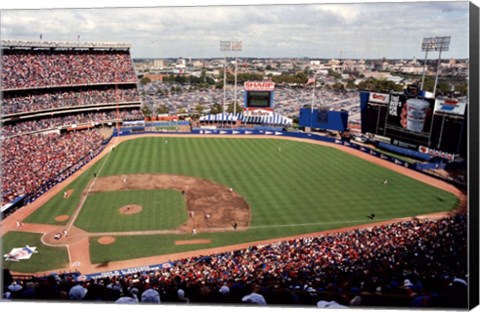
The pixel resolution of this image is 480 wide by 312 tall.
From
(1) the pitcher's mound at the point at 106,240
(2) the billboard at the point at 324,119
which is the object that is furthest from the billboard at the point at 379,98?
(1) the pitcher's mound at the point at 106,240

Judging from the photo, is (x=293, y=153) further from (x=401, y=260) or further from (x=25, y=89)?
(x=25, y=89)

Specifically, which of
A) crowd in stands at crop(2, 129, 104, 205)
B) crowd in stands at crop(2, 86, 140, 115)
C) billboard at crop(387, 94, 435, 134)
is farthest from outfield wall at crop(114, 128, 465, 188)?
crowd in stands at crop(2, 129, 104, 205)

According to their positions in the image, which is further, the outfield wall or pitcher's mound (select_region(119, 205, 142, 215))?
the outfield wall

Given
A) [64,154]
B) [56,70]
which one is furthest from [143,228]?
[56,70]

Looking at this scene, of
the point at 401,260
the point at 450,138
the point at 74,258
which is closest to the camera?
the point at 401,260

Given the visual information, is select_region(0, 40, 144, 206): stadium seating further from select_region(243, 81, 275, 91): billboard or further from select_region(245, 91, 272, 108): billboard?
select_region(243, 81, 275, 91): billboard

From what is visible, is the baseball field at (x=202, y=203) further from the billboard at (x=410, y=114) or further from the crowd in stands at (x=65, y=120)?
the crowd in stands at (x=65, y=120)

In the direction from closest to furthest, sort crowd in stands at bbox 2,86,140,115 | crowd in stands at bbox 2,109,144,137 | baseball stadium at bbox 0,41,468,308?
baseball stadium at bbox 0,41,468,308
crowd in stands at bbox 2,109,144,137
crowd in stands at bbox 2,86,140,115
